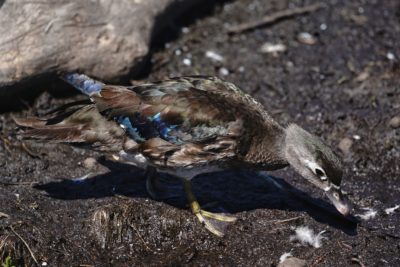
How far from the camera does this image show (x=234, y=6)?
35.7 ft

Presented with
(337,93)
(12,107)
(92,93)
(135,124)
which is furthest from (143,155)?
(337,93)

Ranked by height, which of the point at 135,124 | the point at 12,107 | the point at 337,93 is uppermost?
the point at 135,124

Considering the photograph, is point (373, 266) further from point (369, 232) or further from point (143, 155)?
point (143, 155)

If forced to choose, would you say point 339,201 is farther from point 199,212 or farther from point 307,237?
point 199,212

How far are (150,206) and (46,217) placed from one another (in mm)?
929

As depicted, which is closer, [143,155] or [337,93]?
[143,155]

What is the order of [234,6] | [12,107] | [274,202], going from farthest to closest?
1. [234,6]
2. [12,107]
3. [274,202]

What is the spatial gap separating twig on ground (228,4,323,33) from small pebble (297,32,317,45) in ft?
1.48

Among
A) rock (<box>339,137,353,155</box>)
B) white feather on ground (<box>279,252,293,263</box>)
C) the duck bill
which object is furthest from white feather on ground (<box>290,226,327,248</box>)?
rock (<box>339,137,353,155</box>)

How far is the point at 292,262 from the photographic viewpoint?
262 inches

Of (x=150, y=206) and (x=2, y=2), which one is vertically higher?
(x=2, y=2)

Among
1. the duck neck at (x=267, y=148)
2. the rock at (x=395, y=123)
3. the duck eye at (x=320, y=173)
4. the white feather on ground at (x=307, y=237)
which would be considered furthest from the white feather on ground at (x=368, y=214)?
the rock at (x=395, y=123)

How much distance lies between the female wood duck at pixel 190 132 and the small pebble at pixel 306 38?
337 centimetres

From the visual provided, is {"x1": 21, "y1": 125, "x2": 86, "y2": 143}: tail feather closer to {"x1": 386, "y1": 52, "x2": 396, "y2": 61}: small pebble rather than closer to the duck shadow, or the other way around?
the duck shadow
